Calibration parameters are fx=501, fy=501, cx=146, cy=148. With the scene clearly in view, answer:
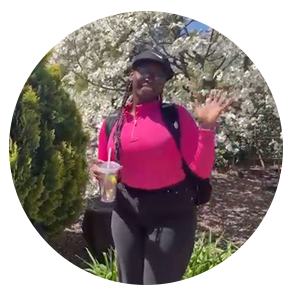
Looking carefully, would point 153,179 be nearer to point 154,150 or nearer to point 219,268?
point 154,150

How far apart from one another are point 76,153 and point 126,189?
51 centimetres

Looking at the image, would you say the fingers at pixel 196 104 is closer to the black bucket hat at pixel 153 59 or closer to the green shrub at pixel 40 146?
the black bucket hat at pixel 153 59

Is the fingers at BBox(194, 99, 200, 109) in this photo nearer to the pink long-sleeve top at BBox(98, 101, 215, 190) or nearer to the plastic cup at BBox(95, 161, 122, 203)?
the pink long-sleeve top at BBox(98, 101, 215, 190)

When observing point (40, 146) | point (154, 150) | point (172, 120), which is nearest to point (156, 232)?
point (154, 150)

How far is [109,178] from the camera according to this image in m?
2.14

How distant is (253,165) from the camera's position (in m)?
2.62

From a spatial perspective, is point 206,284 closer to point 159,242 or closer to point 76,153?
point 159,242

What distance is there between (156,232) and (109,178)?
30 cm

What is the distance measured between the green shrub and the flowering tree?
4.1 inches

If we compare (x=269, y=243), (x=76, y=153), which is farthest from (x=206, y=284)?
(x=76, y=153)

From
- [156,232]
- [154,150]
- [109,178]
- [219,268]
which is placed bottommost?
[219,268]

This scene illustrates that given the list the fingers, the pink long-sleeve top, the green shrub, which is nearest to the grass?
the green shrub

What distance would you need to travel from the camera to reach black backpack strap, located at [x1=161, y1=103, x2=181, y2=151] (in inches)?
81.7

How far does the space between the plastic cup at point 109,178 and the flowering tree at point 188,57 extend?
468mm
